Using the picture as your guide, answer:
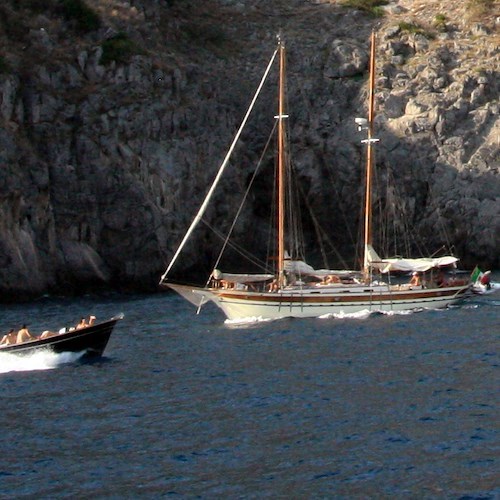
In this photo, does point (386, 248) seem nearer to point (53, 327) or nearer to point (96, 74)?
point (96, 74)

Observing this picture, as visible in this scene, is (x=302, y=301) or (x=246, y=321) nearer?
(x=246, y=321)

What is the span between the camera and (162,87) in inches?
3017

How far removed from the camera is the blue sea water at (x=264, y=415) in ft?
84.4

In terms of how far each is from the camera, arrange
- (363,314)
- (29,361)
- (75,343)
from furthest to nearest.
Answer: (363,314)
(75,343)
(29,361)

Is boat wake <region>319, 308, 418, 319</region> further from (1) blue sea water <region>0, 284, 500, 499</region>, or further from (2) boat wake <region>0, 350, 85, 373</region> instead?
(2) boat wake <region>0, 350, 85, 373</region>

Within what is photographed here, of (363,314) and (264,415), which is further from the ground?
(264,415)

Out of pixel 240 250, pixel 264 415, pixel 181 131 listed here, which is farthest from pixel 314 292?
pixel 181 131

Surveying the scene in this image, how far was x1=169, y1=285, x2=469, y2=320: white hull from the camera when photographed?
5412cm

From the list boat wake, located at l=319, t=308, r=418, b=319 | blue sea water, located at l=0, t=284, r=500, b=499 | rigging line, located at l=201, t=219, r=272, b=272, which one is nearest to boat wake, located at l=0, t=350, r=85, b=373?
blue sea water, located at l=0, t=284, r=500, b=499

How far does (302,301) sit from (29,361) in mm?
16474

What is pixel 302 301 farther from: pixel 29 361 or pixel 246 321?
pixel 29 361

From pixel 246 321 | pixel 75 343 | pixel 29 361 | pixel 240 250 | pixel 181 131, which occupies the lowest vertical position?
pixel 240 250

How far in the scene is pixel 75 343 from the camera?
4231cm

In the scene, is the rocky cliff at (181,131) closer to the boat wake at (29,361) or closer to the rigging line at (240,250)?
the rigging line at (240,250)
